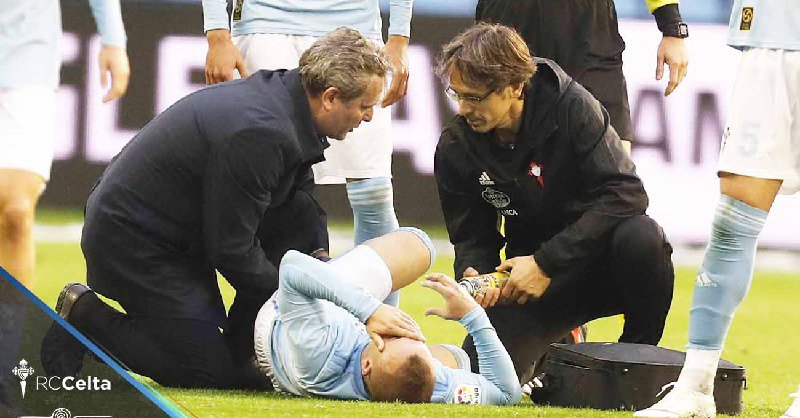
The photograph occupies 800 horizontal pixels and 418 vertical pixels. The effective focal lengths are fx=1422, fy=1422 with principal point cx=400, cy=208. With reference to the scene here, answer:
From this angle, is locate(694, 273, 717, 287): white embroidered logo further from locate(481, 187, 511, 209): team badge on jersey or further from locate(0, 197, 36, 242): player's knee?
locate(0, 197, 36, 242): player's knee

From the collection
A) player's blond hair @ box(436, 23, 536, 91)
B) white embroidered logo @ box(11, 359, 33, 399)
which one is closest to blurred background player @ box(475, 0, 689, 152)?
player's blond hair @ box(436, 23, 536, 91)

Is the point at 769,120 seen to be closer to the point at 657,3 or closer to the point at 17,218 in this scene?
the point at 657,3

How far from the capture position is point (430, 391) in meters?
3.78

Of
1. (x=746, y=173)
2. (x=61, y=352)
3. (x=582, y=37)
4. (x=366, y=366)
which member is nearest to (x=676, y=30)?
(x=582, y=37)

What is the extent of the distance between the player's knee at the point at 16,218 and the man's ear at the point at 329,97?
829 millimetres

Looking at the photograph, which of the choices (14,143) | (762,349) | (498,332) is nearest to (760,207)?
(498,332)

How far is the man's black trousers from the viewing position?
410 centimetres

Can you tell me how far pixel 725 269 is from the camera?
3.47 m

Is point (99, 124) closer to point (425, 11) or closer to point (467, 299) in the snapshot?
point (425, 11)

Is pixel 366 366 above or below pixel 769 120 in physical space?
below

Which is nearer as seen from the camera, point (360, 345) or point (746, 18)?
point (746, 18)

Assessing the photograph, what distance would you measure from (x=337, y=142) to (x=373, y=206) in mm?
245

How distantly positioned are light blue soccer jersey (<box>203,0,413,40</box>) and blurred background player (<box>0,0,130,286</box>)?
789 millimetres

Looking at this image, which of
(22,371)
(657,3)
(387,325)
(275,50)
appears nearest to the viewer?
(22,371)
